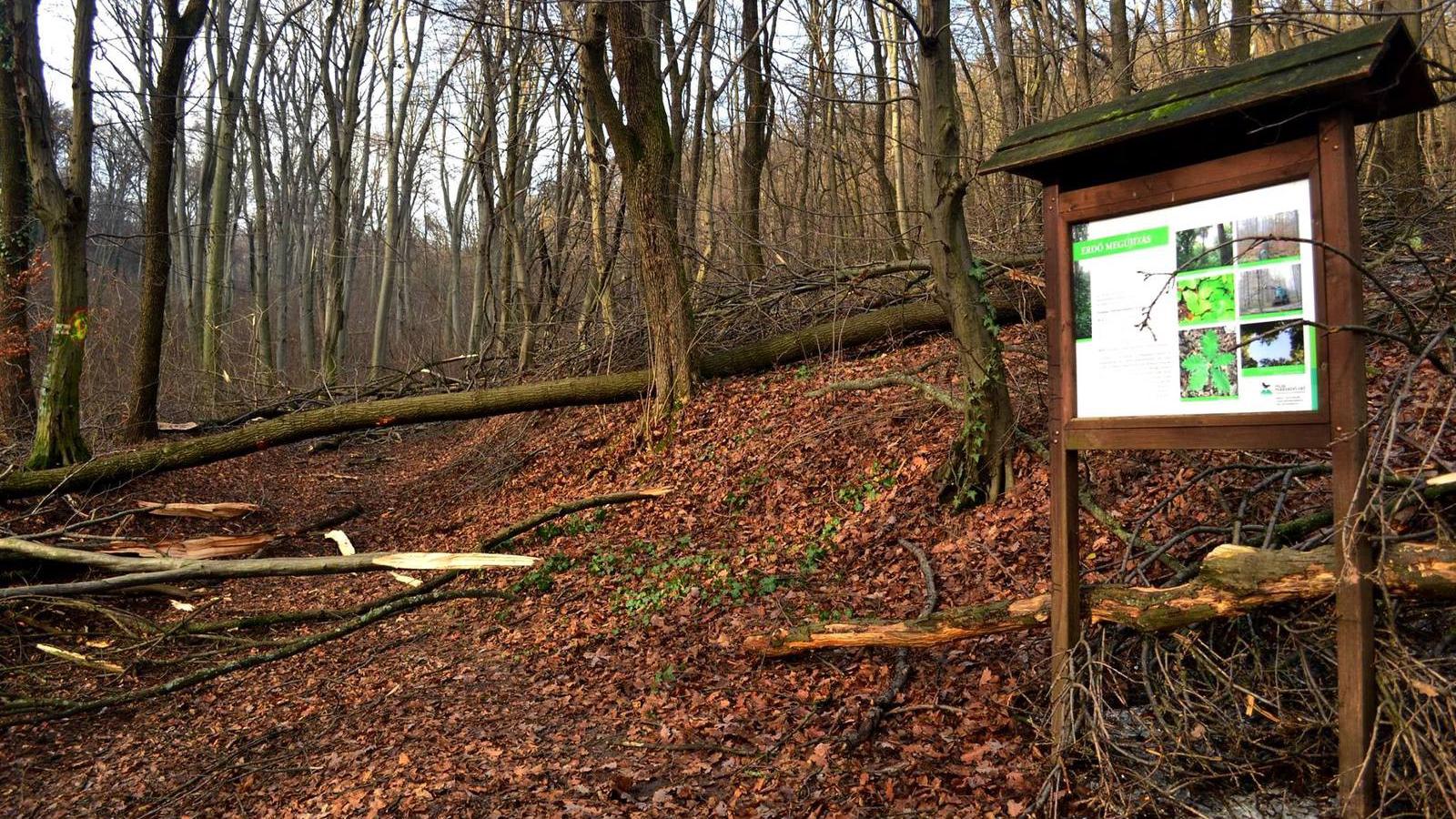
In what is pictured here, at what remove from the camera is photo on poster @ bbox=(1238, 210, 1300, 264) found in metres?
3.14

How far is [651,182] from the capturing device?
32.8 ft

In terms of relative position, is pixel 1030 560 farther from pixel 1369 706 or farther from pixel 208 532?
pixel 208 532

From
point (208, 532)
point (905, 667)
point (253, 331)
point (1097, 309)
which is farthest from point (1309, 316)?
point (253, 331)

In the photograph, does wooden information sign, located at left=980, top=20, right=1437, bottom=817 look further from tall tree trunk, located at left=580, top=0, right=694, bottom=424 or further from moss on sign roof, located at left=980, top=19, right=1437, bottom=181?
tall tree trunk, located at left=580, top=0, right=694, bottom=424

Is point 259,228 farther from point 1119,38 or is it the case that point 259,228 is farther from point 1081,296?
point 1081,296

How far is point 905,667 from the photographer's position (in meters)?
4.96

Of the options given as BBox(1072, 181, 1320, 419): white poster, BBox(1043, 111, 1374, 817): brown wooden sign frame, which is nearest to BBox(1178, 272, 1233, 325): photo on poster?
BBox(1072, 181, 1320, 419): white poster

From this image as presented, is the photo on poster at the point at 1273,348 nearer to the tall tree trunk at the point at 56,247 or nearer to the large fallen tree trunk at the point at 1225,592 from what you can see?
the large fallen tree trunk at the point at 1225,592

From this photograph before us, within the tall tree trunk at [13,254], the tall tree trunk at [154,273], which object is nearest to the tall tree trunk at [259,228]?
the tall tree trunk at [154,273]

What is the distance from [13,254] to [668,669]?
10.8 m

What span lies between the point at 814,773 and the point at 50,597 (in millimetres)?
6913

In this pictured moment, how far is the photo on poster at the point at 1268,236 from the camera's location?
3.14 meters

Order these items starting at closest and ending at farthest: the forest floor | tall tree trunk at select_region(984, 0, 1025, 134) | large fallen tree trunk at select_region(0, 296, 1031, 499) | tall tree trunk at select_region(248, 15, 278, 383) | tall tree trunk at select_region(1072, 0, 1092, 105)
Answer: the forest floor < large fallen tree trunk at select_region(0, 296, 1031, 499) < tall tree trunk at select_region(1072, 0, 1092, 105) < tall tree trunk at select_region(984, 0, 1025, 134) < tall tree trunk at select_region(248, 15, 278, 383)

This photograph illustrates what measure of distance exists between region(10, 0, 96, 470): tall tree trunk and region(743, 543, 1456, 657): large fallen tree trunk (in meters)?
10.8
